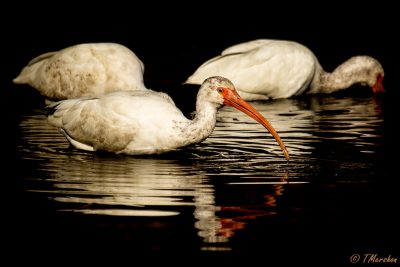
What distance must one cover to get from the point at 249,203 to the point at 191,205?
423mm

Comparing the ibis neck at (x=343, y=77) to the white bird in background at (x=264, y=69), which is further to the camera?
the ibis neck at (x=343, y=77)

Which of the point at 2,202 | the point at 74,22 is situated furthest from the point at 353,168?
the point at 74,22

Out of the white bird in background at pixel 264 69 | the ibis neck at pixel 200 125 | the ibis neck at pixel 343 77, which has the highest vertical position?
the ibis neck at pixel 200 125

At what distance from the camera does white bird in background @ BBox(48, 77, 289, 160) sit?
995 centimetres

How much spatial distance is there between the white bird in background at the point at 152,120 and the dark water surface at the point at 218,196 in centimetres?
16

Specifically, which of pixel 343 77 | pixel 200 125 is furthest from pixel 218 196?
pixel 343 77

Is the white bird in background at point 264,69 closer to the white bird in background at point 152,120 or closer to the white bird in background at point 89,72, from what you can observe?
the white bird in background at point 89,72

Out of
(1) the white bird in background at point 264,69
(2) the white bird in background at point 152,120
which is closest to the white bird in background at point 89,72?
(1) the white bird in background at point 264,69

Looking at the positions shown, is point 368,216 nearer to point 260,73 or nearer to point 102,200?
point 102,200

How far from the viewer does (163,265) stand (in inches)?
253

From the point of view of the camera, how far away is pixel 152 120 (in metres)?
9.95

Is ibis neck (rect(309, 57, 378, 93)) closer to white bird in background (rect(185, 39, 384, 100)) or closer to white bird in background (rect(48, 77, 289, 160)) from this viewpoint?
white bird in background (rect(185, 39, 384, 100))

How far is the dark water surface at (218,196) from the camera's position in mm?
6988

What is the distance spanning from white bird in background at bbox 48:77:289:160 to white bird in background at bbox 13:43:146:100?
9.27 ft
